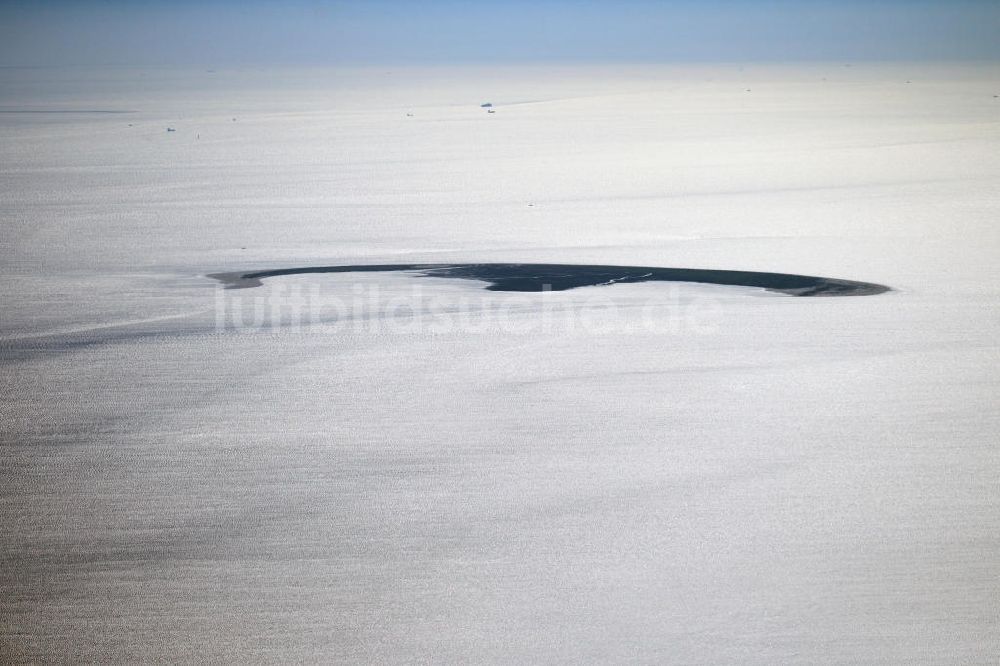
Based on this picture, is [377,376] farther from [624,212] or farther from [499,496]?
[624,212]

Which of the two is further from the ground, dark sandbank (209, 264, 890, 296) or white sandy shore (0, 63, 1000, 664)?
dark sandbank (209, 264, 890, 296)

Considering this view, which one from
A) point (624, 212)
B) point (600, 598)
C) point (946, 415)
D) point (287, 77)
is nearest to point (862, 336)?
point (946, 415)

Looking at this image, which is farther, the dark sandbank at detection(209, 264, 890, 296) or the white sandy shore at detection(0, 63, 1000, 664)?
the dark sandbank at detection(209, 264, 890, 296)

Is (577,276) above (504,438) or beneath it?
above

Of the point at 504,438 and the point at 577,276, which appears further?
the point at 577,276

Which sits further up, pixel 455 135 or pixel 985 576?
pixel 455 135
